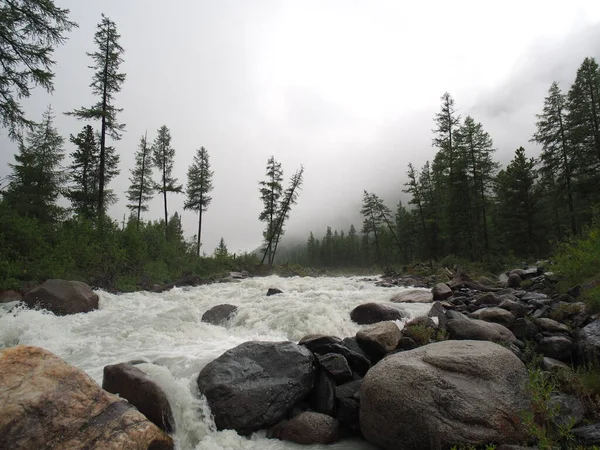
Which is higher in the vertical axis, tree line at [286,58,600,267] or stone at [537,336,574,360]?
tree line at [286,58,600,267]

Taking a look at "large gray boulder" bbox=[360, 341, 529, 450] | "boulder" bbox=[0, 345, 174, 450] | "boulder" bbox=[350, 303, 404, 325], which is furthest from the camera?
"boulder" bbox=[350, 303, 404, 325]

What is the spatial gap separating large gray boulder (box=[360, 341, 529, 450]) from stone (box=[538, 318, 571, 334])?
2750mm

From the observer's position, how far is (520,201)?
2988 centimetres

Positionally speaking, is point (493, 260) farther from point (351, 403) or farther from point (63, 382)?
point (63, 382)

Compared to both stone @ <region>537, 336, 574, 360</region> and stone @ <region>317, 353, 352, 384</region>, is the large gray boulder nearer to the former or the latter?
stone @ <region>317, 353, 352, 384</region>

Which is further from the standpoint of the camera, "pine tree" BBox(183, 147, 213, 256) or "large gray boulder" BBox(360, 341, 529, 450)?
"pine tree" BBox(183, 147, 213, 256)

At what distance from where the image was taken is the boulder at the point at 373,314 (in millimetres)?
9344

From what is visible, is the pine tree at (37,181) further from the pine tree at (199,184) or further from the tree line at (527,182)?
the tree line at (527,182)

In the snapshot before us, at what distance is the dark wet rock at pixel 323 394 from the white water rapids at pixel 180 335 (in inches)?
25.2

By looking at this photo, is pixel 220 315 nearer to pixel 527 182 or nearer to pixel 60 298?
pixel 60 298

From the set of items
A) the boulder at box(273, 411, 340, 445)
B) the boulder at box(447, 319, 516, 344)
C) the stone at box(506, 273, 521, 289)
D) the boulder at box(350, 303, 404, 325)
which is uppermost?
the stone at box(506, 273, 521, 289)

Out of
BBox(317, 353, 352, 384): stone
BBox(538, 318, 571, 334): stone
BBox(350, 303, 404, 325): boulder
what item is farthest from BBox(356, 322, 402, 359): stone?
BBox(538, 318, 571, 334): stone

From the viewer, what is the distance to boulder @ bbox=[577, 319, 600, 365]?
4996mm

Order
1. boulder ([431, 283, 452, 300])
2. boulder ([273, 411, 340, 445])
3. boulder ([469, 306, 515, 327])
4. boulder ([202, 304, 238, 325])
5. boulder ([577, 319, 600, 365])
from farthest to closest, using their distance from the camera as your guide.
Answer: boulder ([431, 283, 452, 300])
boulder ([202, 304, 238, 325])
boulder ([469, 306, 515, 327])
boulder ([577, 319, 600, 365])
boulder ([273, 411, 340, 445])
